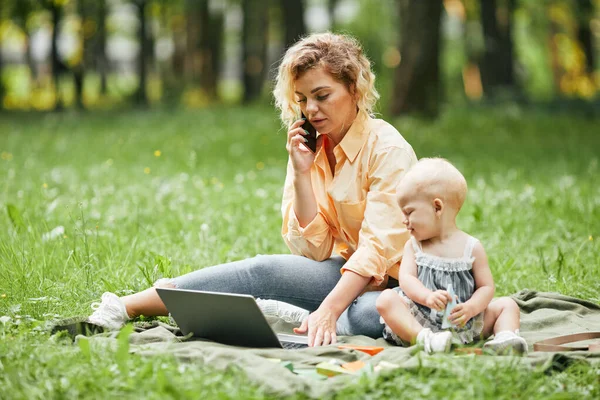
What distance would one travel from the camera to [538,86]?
35188mm

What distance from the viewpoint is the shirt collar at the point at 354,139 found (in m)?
4.22

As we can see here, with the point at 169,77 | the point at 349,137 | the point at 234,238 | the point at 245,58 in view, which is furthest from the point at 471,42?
the point at 349,137

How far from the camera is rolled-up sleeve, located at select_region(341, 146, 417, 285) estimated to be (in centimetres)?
395

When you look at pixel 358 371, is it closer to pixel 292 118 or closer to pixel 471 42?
pixel 292 118

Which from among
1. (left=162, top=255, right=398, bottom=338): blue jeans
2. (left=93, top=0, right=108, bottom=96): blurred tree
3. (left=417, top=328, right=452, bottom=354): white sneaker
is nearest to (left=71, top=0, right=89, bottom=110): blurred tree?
(left=93, top=0, right=108, bottom=96): blurred tree

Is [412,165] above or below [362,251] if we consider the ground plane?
above

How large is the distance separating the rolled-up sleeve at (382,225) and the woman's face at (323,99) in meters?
0.29

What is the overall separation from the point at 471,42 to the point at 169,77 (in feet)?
30.2

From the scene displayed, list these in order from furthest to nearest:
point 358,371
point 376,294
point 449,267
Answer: point 376,294
point 449,267
point 358,371

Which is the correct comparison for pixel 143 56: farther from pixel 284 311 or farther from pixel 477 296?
pixel 477 296

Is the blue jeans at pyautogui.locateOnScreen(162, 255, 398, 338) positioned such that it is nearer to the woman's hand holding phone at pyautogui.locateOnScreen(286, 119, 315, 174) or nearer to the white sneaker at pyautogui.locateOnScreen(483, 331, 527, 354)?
the woman's hand holding phone at pyautogui.locateOnScreen(286, 119, 315, 174)

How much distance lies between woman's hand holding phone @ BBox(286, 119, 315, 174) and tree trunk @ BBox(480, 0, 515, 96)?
1703cm

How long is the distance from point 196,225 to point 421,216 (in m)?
3.06

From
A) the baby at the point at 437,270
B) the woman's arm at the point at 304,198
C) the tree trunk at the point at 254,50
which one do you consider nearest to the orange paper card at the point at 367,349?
the baby at the point at 437,270
